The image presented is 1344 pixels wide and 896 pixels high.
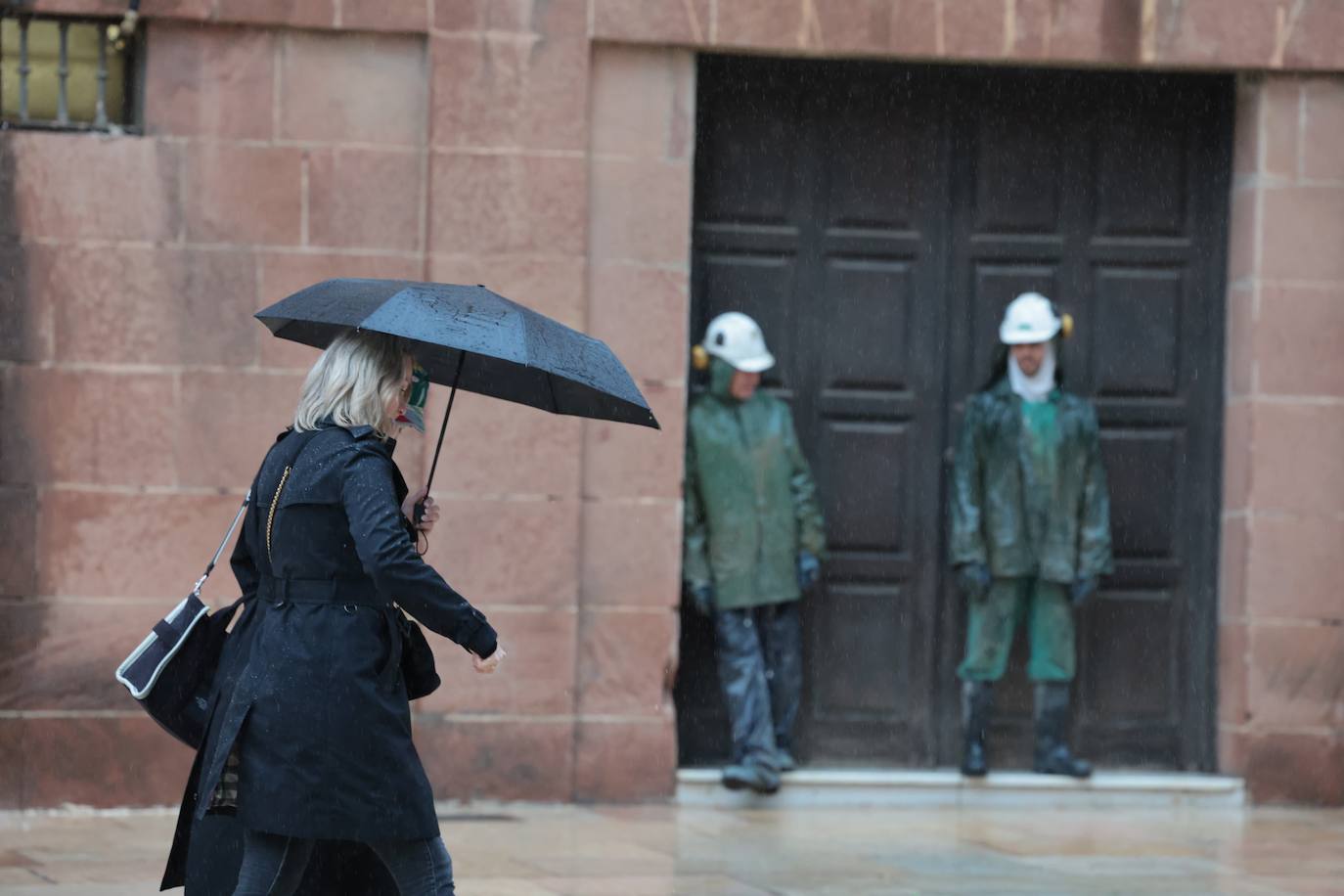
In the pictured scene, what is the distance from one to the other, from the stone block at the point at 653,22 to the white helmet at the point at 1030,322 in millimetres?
1871

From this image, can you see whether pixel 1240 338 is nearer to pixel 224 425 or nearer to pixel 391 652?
pixel 224 425

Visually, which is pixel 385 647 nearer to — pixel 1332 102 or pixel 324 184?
pixel 324 184

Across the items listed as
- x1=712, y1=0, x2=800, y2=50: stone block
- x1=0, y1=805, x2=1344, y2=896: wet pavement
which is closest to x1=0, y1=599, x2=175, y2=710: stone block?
x1=0, y1=805, x2=1344, y2=896: wet pavement

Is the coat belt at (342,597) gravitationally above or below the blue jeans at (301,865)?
above

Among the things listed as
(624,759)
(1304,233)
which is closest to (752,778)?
(624,759)

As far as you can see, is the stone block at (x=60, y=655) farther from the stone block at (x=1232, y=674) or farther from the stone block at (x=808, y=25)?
the stone block at (x=1232, y=674)

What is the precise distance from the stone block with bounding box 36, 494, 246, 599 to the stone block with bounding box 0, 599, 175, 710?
0.08 metres

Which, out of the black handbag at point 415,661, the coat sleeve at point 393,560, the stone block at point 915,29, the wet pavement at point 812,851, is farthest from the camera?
the stone block at point 915,29

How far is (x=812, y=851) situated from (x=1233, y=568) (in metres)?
2.79

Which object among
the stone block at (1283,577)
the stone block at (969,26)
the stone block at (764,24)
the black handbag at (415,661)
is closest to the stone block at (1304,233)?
the stone block at (1283,577)

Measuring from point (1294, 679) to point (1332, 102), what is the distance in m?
2.65

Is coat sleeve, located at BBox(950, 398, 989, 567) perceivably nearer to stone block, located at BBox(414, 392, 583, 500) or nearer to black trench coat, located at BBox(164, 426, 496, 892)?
stone block, located at BBox(414, 392, 583, 500)

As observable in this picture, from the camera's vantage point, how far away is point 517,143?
9.12m

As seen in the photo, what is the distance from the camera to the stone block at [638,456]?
923 centimetres
